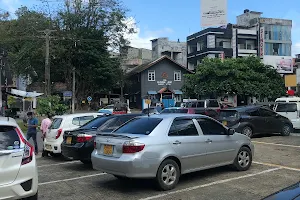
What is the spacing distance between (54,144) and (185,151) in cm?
553

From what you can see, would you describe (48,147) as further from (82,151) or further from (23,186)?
(23,186)

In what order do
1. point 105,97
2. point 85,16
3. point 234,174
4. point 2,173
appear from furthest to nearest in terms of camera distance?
point 105,97 < point 85,16 < point 234,174 < point 2,173

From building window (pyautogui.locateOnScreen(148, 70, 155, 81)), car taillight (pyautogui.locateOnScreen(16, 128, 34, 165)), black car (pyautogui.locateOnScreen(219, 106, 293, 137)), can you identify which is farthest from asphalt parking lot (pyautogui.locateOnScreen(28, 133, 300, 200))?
building window (pyautogui.locateOnScreen(148, 70, 155, 81))

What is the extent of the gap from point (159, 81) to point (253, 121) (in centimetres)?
3725

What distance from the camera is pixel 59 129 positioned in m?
11.2

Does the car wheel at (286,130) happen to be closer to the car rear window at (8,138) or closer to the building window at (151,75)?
the car rear window at (8,138)

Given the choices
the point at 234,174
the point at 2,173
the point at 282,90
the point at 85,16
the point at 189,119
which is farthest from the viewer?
the point at 85,16

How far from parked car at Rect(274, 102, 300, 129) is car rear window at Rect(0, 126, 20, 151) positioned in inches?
601

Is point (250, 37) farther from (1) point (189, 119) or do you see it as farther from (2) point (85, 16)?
(1) point (189, 119)

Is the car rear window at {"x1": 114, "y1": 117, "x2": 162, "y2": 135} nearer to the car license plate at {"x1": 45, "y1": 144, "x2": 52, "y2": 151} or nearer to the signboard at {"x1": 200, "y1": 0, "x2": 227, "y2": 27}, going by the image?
the car license plate at {"x1": 45, "y1": 144, "x2": 52, "y2": 151}

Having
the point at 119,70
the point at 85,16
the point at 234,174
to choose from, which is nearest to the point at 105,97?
the point at 119,70

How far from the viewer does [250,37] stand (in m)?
58.7

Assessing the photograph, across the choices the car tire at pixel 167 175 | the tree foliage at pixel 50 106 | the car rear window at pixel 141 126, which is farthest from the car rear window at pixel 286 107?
the tree foliage at pixel 50 106

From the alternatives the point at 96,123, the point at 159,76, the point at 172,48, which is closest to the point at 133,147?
the point at 96,123
